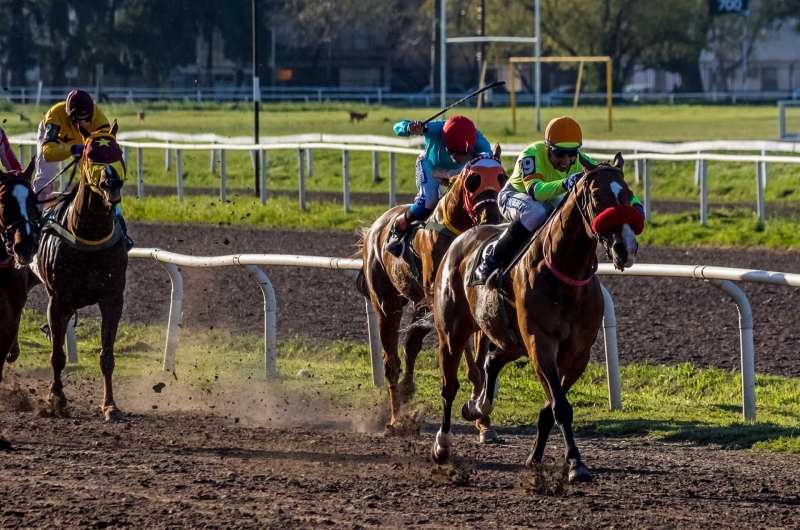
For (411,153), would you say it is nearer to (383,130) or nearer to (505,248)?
(505,248)

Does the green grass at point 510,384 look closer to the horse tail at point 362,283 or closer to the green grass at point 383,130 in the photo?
the horse tail at point 362,283

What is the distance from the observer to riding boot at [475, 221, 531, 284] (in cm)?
610

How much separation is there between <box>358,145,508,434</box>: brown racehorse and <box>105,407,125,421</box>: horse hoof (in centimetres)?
163

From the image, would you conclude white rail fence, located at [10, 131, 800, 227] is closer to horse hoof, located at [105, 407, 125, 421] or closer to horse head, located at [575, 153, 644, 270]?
horse hoof, located at [105, 407, 125, 421]

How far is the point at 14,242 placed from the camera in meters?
6.86

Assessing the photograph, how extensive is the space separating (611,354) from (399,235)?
4.69 feet

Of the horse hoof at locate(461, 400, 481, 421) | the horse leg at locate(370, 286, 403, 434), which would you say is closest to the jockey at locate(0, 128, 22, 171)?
the horse leg at locate(370, 286, 403, 434)

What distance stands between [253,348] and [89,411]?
199cm

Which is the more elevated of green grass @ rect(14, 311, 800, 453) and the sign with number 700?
the sign with number 700

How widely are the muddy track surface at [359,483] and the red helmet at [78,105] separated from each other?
2073mm

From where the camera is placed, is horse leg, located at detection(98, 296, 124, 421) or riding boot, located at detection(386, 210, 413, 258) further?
horse leg, located at detection(98, 296, 124, 421)

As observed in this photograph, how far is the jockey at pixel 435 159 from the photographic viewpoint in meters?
7.55

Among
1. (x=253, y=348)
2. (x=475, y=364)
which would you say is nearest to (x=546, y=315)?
(x=475, y=364)

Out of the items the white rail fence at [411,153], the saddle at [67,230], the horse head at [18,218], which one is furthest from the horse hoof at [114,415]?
the white rail fence at [411,153]
